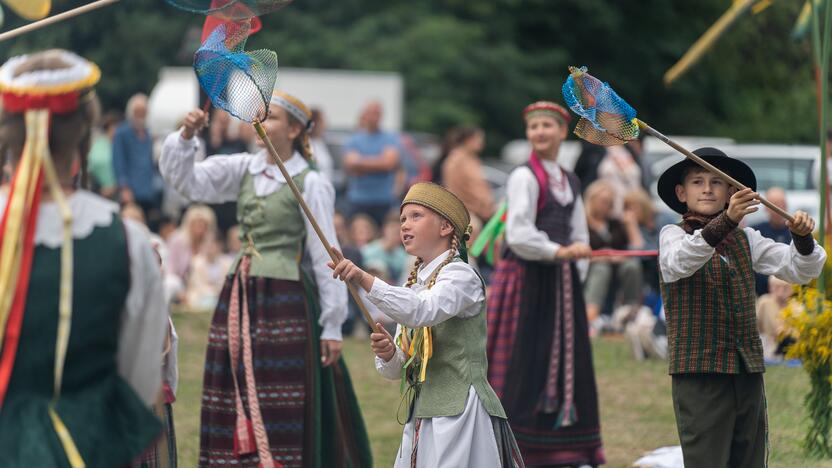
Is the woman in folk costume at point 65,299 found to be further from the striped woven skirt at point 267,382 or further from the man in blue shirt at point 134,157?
the man in blue shirt at point 134,157

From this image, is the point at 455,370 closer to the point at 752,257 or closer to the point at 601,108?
the point at 601,108

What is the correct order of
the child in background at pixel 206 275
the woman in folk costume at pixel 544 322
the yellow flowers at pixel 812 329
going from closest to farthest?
1. the yellow flowers at pixel 812 329
2. the woman in folk costume at pixel 544 322
3. the child in background at pixel 206 275

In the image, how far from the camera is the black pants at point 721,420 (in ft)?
18.6

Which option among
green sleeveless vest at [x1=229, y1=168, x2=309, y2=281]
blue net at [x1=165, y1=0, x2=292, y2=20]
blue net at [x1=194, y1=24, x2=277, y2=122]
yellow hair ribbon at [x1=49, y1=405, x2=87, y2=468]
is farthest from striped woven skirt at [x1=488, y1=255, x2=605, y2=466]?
yellow hair ribbon at [x1=49, y1=405, x2=87, y2=468]

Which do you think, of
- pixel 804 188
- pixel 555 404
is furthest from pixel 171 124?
pixel 555 404

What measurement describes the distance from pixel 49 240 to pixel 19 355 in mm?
313

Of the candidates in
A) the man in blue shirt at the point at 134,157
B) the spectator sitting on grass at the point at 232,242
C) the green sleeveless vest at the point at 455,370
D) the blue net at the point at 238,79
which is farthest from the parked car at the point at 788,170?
the blue net at the point at 238,79

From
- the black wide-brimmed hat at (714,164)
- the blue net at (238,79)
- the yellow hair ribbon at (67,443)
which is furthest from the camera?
the black wide-brimmed hat at (714,164)

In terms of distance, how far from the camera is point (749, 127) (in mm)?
28906

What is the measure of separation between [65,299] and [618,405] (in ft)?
19.9

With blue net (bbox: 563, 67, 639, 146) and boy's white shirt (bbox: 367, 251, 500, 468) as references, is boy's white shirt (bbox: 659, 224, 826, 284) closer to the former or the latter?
blue net (bbox: 563, 67, 639, 146)

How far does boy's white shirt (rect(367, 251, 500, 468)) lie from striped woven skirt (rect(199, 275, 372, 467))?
3.44 feet

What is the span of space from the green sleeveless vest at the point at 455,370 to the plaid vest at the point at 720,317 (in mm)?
809

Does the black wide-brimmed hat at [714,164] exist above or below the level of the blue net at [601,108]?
below
